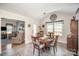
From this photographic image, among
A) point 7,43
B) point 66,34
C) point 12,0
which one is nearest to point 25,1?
point 12,0

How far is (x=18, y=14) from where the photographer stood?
2.30 m

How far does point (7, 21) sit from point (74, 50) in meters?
1.54

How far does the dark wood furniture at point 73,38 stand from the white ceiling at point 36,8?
0.90 feet

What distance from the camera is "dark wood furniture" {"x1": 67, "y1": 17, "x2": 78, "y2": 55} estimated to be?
7.43ft

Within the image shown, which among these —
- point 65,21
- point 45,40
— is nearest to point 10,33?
point 45,40

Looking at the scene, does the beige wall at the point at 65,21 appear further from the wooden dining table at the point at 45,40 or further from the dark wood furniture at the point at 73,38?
the wooden dining table at the point at 45,40

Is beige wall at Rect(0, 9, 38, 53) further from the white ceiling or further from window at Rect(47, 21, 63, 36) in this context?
window at Rect(47, 21, 63, 36)

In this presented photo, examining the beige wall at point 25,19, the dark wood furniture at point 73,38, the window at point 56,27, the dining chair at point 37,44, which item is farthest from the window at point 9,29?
the dark wood furniture at point 73,38

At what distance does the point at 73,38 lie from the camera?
2.30m

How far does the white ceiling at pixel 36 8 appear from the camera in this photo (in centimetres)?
228

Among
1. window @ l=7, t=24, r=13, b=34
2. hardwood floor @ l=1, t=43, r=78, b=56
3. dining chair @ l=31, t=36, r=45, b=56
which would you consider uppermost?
window @ l=7, t=24, r=13, b=34

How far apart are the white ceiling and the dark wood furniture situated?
0.27 meters

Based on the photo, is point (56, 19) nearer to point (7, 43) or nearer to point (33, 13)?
point (33, 13)

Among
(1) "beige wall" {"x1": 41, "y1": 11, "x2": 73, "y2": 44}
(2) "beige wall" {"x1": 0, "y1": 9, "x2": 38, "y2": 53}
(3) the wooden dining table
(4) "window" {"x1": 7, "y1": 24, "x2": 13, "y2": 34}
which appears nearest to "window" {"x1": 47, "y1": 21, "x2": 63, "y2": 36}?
(1) "beige wall" {"x1": 41, "y1": 11, "x2": 73, "y2": 44}
